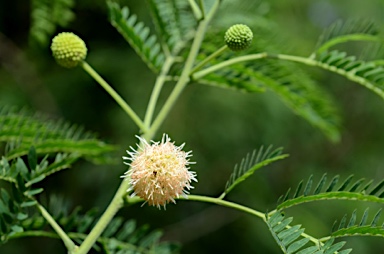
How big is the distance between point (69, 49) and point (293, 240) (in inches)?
19.8

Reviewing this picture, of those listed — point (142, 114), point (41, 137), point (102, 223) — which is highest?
point (41, 137)

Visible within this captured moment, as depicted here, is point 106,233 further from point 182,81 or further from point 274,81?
Result: point 274,81

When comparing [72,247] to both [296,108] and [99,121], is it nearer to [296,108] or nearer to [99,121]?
[296,108]

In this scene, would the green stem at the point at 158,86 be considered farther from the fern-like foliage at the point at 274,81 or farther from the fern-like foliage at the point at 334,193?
the fern-like foliage at the point at 334,193

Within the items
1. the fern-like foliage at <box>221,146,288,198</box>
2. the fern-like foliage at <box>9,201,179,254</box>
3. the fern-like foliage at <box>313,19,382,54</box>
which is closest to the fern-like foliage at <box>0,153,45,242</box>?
the fern-like foliage at <box>9,201,179,254</box>

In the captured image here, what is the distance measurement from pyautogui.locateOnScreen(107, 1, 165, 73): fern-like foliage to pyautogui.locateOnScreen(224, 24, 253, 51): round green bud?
0.25 meters

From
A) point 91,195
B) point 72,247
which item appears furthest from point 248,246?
point 72,247

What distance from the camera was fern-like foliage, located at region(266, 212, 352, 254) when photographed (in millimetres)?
684

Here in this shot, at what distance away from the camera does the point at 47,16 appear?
153 cm

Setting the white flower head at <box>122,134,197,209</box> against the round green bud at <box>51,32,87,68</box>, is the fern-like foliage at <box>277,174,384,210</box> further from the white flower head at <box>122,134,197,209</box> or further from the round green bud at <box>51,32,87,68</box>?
the round green bud at <box>51,32,87,68</box>

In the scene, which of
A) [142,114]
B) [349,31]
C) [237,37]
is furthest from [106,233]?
[142,114]

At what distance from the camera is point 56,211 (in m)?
1.10

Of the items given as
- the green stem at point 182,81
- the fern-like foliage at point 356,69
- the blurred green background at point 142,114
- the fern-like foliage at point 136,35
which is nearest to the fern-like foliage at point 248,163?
the green stem at point 182,81

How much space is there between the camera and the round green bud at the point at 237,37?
3.01 ft
